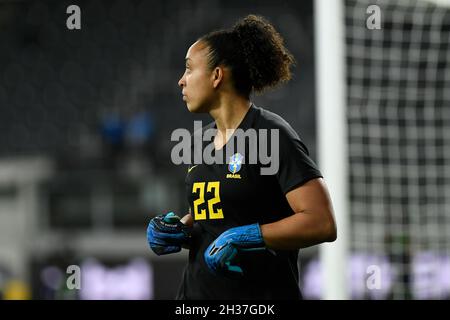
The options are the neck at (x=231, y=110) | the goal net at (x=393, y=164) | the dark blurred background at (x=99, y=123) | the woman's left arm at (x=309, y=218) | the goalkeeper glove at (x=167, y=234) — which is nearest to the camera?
the woman's left arm at (x=309, y=218)

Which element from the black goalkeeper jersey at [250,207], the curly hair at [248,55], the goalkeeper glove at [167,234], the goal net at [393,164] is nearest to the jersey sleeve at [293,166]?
the black goalkeeper jersey at [250,207]

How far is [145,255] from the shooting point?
1212cm

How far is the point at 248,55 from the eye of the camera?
2965 mm

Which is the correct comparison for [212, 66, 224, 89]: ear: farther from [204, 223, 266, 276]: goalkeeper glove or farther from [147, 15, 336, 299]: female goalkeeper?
[204, 223, 266, 276]: goalkeeper glove

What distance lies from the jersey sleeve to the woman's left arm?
0.02 meters

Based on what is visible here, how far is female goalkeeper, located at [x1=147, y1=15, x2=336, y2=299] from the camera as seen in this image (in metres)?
2.80

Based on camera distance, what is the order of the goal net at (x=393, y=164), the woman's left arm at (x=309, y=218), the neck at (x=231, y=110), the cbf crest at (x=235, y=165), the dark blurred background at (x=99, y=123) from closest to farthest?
1. the woman's left arm at (x=309, y=218)
2. the cbf crest at (x=235, y=165)
3. the neck at (x=231, y=110)
4. the goal net at (x=393, y=164)
5. the dark blurred background at (x=99, y=123)

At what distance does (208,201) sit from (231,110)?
33 cm

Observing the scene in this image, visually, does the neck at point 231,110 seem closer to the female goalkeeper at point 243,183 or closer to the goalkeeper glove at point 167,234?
the female goalkeeper at point 243,183

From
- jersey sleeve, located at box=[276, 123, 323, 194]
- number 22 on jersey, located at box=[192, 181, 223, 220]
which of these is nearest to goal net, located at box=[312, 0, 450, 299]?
number 22 on jersey, located at box=[192, 181, 223, 220]

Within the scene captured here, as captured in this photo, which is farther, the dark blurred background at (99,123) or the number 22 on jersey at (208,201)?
the dark blurred background at (99,123)

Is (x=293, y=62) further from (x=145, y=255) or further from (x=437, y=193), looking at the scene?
(x=145, y=255)

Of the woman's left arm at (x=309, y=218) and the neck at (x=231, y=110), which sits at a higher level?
the neck at (x=231, y=110)

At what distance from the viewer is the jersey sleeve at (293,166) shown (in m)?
2.75
